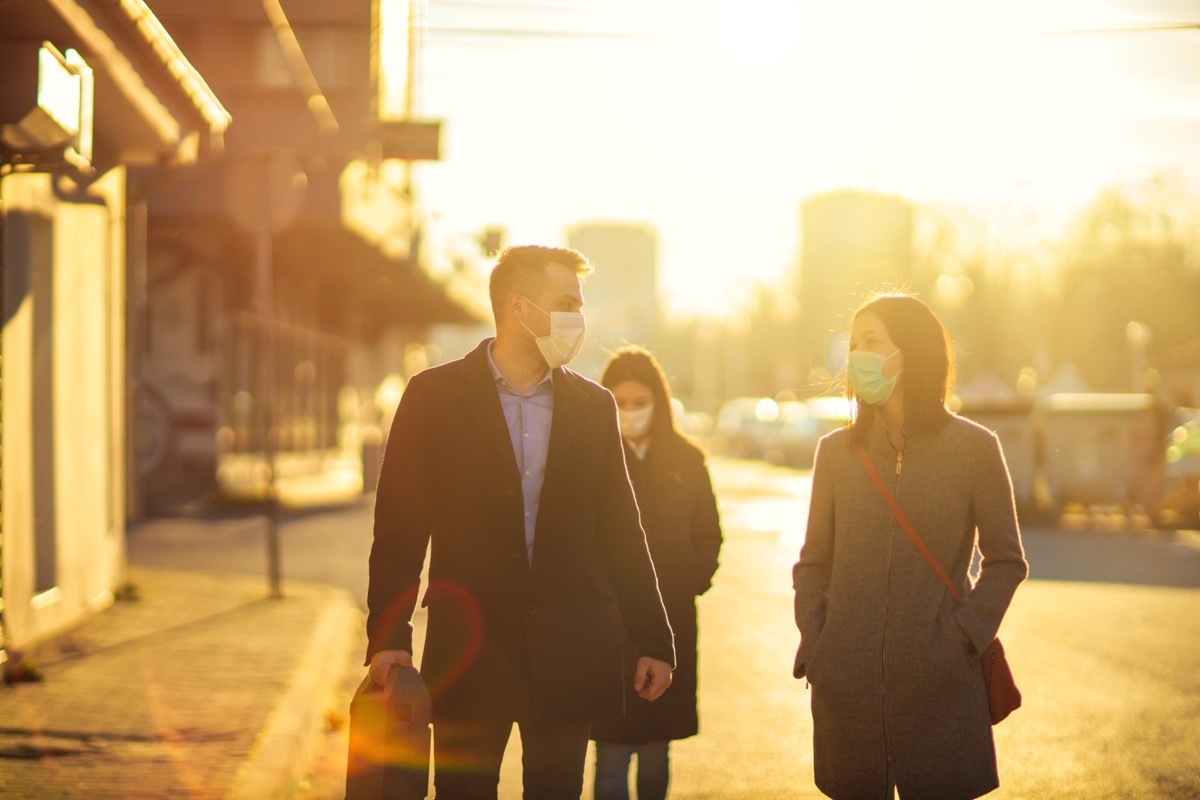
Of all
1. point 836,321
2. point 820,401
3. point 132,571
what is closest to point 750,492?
point 820,401

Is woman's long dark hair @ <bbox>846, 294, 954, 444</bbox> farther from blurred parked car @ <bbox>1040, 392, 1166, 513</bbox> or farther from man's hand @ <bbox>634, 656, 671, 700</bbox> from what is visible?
blurred parked car @ <bbox>1040, 392, 1166, 513</bbox>

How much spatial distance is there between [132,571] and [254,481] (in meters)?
14.1

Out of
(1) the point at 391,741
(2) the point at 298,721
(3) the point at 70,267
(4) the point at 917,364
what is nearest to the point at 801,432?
(3) the point at 70,267

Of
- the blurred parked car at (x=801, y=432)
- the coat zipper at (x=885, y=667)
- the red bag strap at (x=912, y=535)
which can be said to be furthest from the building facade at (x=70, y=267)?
the blurred parked car at (x=801, y=432)

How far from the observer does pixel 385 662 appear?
153 inches

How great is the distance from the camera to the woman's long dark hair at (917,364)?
427 cm

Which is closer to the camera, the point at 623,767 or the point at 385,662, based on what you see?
the point at 385,662

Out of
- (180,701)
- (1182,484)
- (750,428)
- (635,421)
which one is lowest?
(750,428)

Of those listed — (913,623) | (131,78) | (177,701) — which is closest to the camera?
(913,623)

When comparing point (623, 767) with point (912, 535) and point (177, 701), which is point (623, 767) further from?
point (177, 701)

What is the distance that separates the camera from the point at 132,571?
1450 cm

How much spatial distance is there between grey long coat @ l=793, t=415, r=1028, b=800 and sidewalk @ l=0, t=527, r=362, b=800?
102 inches

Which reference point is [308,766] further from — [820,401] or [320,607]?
[820,401]

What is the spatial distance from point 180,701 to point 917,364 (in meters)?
4.70
